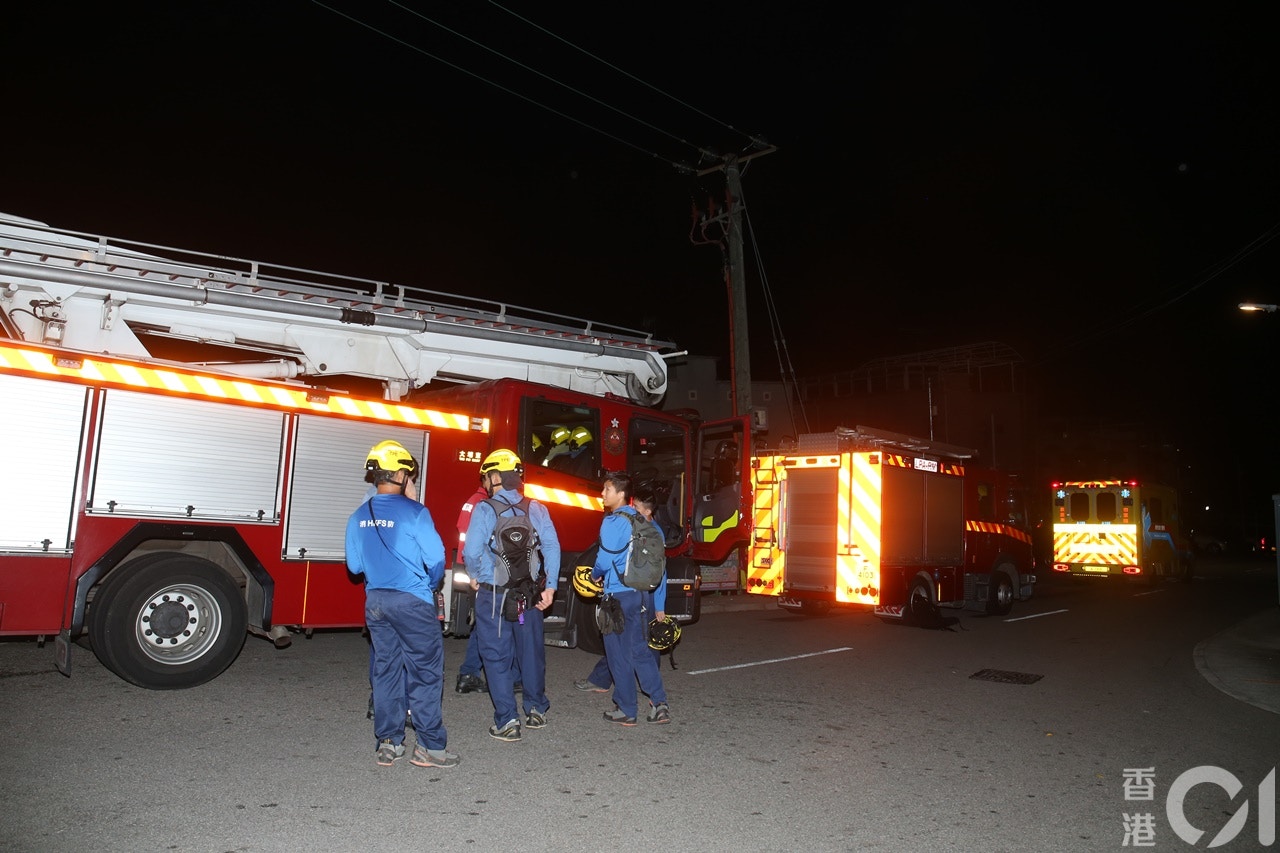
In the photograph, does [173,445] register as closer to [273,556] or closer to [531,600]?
[273,556]

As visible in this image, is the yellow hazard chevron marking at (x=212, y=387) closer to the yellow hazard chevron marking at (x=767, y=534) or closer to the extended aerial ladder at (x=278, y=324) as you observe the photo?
the extended aerial ladder at (x=278, y=324)

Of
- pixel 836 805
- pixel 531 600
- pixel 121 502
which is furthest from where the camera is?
pixel 121 502

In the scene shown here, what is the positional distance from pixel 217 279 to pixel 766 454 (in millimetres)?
7903

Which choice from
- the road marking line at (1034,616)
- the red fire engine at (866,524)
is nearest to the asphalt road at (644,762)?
the red fire engine at (866,524)

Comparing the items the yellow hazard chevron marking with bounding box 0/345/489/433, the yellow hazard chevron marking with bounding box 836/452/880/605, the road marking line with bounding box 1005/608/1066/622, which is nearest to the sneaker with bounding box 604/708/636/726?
the yellow hazard chevron marking with bounding box 0/345/489/433

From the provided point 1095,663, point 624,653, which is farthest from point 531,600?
point 1095,663

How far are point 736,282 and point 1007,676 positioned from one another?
31.9 ft

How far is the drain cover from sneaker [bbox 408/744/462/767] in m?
5.61

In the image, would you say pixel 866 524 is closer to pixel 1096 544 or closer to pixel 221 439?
pixel 221 439

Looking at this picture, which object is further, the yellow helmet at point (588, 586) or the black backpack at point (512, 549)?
the yellow helmet at point (588, 586)

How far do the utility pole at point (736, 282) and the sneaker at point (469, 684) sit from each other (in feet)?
31.3

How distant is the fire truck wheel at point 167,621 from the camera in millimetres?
6152

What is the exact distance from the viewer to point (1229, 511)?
6981cm

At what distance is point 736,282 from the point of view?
16578 millimetres
